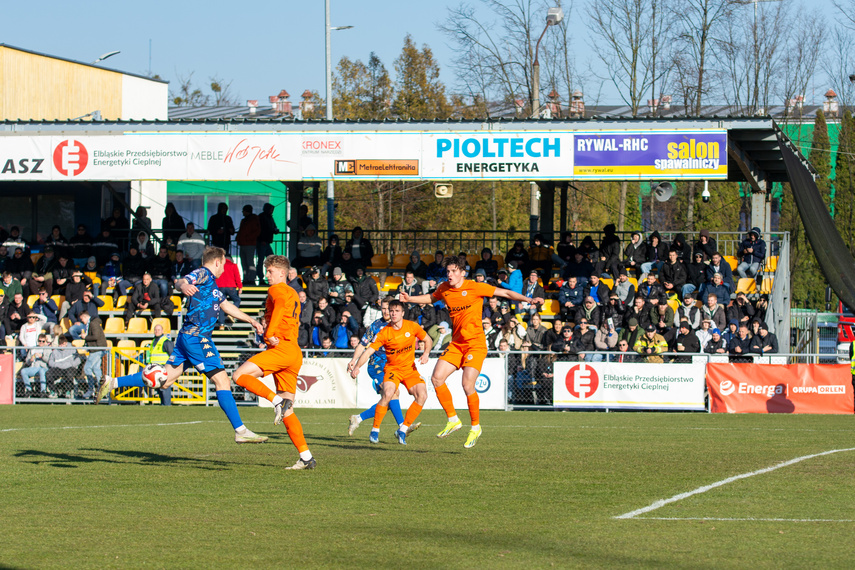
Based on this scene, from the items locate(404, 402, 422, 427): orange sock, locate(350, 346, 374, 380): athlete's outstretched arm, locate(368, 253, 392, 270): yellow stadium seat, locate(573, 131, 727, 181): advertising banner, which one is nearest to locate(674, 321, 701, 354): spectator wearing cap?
locate(573, 131, 727, 181): advertising banner

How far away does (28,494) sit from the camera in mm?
8109

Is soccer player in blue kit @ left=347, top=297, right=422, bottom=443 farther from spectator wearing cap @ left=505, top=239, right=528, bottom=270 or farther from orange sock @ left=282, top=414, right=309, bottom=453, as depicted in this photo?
spectator wearing cap @ left=505, top=239, right=528, bottom=270

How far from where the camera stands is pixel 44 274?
25.9 m

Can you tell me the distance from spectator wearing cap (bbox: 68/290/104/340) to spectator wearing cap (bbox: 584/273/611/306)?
448 inches

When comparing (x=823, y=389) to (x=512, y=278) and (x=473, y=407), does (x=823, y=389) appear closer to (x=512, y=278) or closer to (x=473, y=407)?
(x=512, y=278)

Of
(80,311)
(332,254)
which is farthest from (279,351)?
(332,254)

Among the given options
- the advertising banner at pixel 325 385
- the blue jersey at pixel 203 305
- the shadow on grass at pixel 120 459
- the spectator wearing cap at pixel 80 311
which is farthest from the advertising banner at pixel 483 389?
the blue jersey at pixel 203 305

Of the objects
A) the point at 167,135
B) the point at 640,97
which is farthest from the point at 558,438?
the point at 640,97

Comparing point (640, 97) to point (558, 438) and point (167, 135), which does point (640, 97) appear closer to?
point (167, 135)

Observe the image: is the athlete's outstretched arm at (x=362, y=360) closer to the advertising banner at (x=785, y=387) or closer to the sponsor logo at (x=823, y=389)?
the advertising banner at (x=785, y=387)

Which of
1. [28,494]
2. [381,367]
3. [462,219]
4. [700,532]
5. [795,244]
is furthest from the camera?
[462,219]

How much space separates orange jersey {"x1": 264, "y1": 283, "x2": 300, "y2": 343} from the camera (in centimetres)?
929

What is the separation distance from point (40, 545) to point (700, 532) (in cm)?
414

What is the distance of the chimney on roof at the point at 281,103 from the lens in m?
56.3
